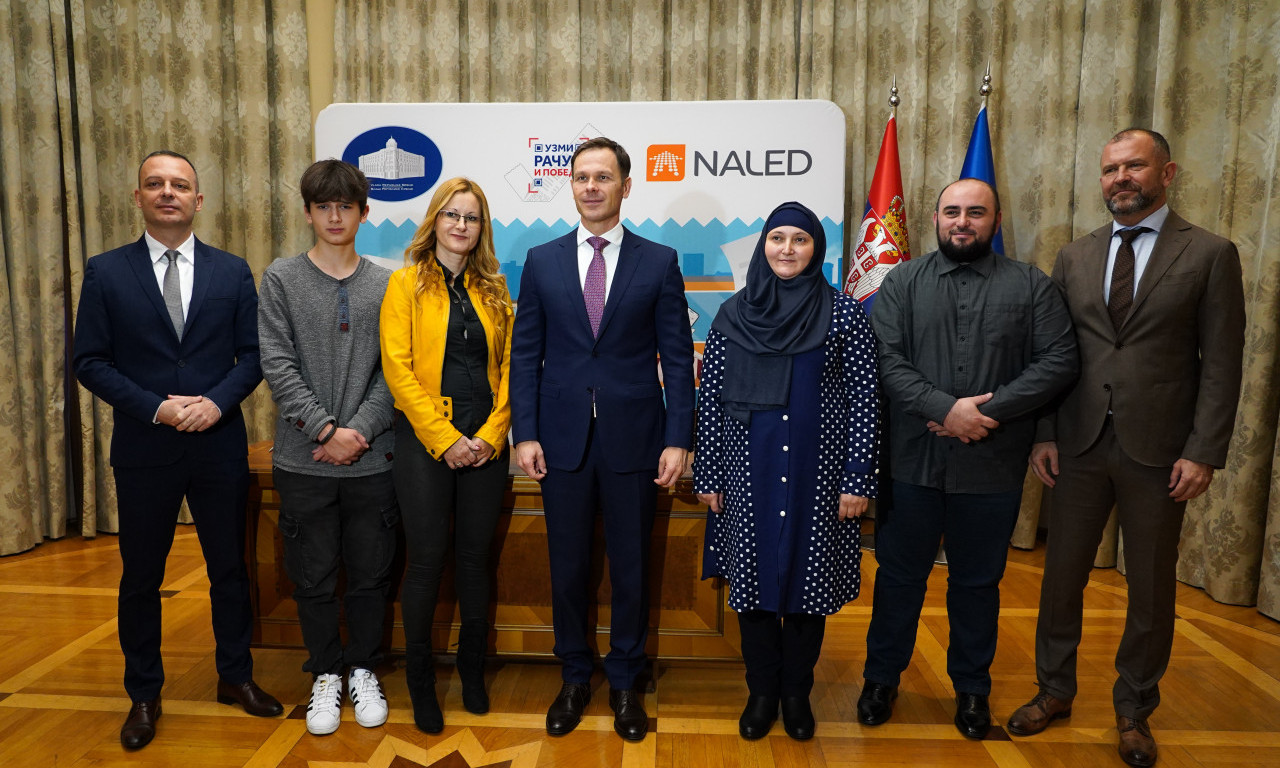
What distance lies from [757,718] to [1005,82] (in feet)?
11.4

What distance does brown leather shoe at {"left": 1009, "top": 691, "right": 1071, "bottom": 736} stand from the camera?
2.26 metres

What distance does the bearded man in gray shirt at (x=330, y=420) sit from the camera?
215 centimetres

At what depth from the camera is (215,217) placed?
4.31 metres

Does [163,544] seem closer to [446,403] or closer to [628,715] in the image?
[446,403]

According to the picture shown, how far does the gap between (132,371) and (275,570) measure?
78cm

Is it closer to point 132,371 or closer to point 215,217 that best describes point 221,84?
point 215,217

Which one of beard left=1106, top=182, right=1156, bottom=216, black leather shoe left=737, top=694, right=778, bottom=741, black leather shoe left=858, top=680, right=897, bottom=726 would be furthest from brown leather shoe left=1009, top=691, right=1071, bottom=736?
beard left=1106, top=182, right=1156, bottom=216

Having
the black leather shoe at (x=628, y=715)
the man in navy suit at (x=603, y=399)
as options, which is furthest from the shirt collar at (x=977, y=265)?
the black leather shoe at (x=628, y=715)

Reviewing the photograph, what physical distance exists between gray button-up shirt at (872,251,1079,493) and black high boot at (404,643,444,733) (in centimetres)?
148

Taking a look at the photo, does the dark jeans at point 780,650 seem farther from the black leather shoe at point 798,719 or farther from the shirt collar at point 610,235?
the shirt collar at point 610,235

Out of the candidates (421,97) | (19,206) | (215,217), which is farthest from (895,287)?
(19,206)

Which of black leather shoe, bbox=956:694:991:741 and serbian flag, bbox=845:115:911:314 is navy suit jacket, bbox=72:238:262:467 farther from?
serbian flag, bbox=845:115:911:314

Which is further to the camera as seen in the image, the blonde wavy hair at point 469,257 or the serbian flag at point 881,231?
the serbian flag at point 881,231

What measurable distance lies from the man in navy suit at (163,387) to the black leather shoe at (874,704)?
189cm
